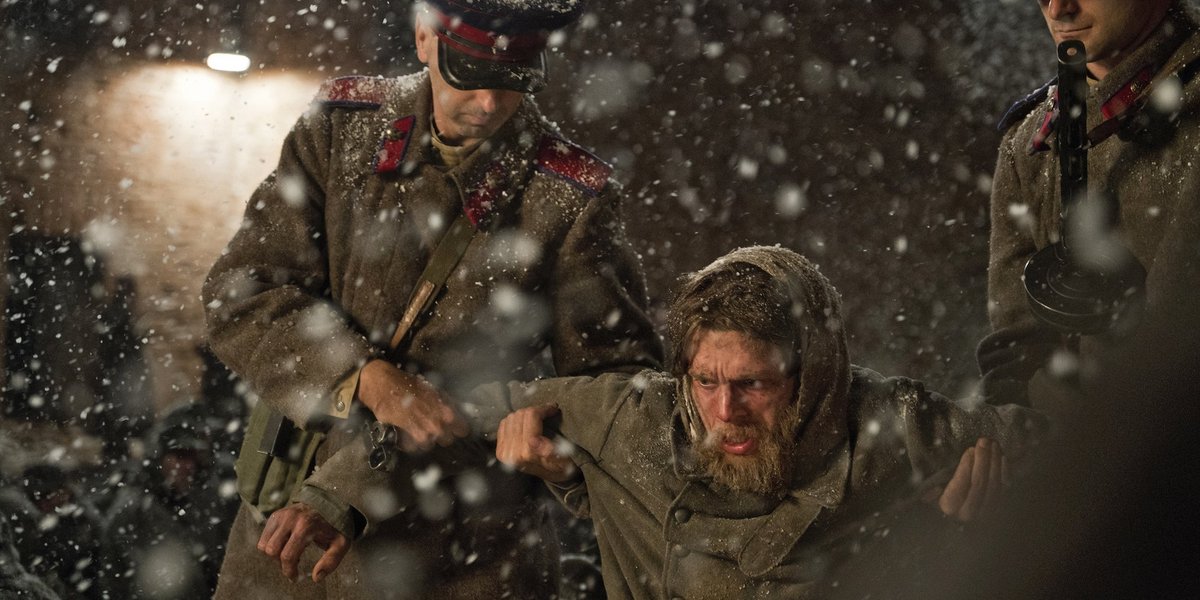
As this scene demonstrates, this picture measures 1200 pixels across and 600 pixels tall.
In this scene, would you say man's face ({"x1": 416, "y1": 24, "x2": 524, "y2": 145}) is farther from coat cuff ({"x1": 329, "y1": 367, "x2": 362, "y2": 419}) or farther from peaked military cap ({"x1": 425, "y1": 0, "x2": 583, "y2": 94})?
coat cuff ({"x1": 329, "y1": 367, "x2": 362, "y2": 419})

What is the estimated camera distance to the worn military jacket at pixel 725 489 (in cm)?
251

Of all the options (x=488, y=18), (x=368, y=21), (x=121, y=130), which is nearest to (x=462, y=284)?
(x=488, y=18)

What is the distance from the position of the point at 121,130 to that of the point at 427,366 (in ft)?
12.5

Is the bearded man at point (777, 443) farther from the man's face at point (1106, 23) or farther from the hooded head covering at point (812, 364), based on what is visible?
the man's face at point (1106, 23)

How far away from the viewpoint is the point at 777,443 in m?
2.52

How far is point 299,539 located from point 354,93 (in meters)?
1.08

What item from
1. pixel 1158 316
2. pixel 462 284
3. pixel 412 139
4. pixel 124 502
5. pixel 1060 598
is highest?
pixel 1158 316

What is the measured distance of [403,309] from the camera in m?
2.88

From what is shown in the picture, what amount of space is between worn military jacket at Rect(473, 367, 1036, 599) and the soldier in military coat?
188mm

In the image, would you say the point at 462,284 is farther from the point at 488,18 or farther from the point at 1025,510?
the point at 1025,510

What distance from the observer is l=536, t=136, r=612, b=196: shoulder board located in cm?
289

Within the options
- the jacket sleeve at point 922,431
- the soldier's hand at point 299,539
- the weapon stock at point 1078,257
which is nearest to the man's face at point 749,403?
the jacket sleeve at point 922,431

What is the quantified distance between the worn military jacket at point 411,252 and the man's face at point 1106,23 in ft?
3.71

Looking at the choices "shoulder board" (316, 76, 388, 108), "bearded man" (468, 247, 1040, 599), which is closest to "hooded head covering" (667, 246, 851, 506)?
"bearded man" (468, 247, 1040, 599)
